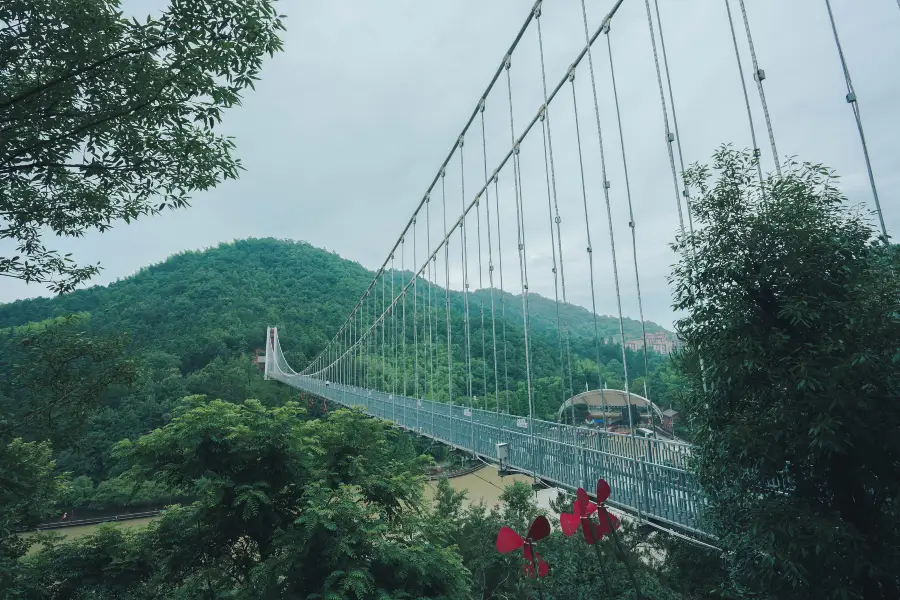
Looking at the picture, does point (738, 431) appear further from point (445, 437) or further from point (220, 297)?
point (220, 297)

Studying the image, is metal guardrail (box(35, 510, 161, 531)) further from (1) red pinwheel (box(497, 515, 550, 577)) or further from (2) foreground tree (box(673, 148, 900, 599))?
(2) foreground tree (box(673, 148, 900, 599))

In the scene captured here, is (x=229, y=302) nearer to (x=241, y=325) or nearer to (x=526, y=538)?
(x=241, y=325)

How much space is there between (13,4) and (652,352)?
49.1ft

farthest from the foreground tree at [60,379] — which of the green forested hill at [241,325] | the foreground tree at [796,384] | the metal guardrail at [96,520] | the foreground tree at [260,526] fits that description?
the metal guardrail at [96,520]

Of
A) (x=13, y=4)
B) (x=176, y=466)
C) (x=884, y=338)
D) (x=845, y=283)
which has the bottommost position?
(x=176, y=466)

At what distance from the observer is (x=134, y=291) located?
3909 cm

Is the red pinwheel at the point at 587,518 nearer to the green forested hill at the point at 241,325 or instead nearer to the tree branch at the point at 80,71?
the tree branch at the point at 80,71

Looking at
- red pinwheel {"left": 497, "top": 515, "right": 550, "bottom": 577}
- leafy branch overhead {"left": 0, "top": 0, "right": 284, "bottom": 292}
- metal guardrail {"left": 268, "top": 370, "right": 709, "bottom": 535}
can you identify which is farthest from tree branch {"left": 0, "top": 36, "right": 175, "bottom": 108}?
metal guardrail {"left": 268, "top": 370, "right": 709, "bottom": 535}

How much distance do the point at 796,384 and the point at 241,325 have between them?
4167 centimetres

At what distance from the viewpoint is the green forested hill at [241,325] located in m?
16.6

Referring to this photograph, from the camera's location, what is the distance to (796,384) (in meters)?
2.01

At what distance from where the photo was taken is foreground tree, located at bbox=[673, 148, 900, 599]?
1.89 m

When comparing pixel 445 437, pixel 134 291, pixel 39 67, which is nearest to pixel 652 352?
pixel 445 437

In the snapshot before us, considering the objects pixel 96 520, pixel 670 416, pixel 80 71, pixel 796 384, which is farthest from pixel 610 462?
pixel 96 520
